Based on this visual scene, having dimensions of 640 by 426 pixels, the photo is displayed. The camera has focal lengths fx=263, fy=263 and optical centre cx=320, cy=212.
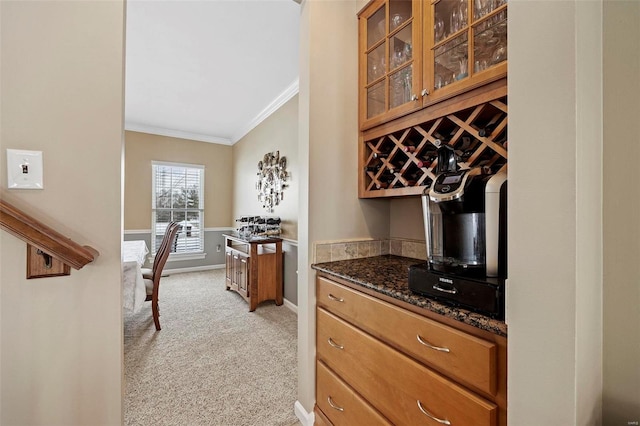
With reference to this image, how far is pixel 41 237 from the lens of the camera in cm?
74

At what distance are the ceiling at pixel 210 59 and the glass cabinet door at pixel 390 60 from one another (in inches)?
35.0

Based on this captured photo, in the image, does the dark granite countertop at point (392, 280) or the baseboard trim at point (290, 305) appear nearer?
the dark granite countertop at point (392, 280)

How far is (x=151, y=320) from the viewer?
10.0 ft

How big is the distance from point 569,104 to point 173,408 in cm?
241

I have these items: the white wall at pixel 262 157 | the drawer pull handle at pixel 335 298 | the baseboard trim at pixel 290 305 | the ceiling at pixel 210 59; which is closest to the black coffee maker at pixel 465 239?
the drawer pull handle at pixel 335 298

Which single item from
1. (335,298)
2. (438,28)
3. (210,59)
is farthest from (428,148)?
(210,59)

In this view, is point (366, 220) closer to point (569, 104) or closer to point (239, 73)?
point (569, 104)

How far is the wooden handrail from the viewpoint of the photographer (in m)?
0.71

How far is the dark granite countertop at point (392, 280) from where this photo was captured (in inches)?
31.5

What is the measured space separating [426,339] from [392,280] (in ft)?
1.04

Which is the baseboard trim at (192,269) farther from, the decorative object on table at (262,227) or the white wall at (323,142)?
the white wall at (323,142)

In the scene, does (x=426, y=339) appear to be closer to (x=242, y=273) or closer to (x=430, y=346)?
(x=430, y=346)

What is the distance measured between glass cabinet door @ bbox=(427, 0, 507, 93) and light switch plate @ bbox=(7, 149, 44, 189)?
1.60 metres

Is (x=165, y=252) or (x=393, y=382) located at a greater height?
(x=165, y=252)
